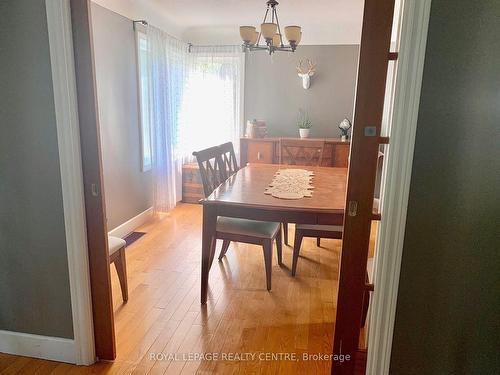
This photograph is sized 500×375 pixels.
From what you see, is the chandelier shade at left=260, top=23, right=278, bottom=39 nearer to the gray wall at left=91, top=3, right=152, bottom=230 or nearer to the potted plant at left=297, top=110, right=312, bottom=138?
the gray wall at left=91, top=3, right=152, bottom=230

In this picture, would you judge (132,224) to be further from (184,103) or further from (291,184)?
(291,184)

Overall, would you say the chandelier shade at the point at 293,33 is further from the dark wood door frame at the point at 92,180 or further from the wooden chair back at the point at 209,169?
the dark wood door frame at the point at 92,180

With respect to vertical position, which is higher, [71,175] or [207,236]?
[71,175]

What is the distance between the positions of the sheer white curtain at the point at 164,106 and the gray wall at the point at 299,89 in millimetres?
998

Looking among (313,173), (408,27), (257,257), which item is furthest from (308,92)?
(408,27)

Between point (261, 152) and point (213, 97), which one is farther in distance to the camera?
point (213, 97)

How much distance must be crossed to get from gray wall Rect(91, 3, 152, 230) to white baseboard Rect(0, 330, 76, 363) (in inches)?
60.0

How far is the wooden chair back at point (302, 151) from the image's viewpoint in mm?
4074

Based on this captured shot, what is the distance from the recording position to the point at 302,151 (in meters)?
4.16

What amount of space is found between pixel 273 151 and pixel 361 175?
10.3 ft

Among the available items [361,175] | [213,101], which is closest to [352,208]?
[361,175]

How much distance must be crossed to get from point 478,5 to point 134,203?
3340 millimetres

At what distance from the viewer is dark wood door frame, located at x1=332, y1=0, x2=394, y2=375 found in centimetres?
121

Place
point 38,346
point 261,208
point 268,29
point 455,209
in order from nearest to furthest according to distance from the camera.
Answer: point 455,209
point 38,346
point 261,208
point 268,29
